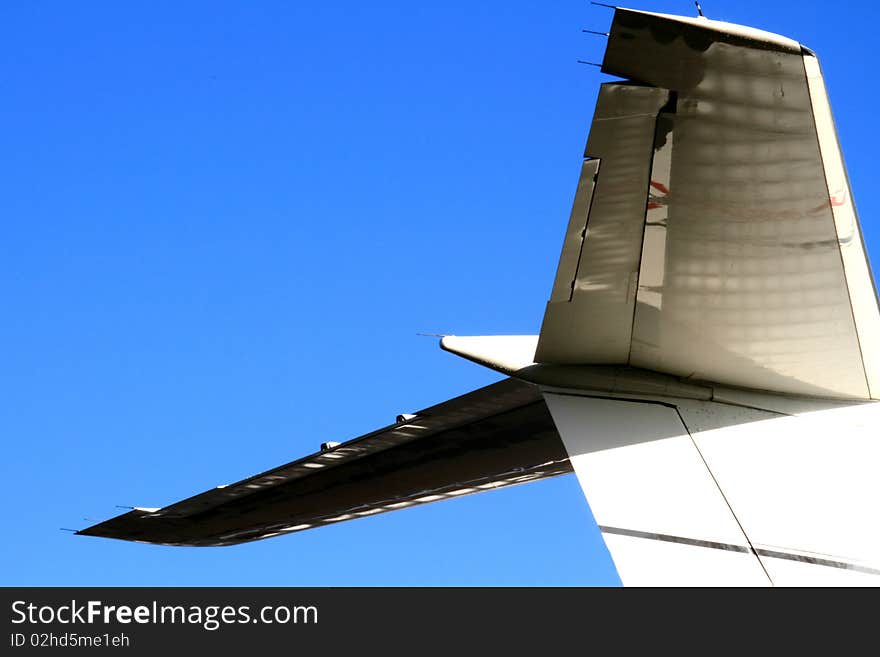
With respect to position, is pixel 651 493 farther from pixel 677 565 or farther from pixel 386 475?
pixel 386 475

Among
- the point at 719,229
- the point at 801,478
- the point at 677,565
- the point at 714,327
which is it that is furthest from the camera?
the point at 801,478

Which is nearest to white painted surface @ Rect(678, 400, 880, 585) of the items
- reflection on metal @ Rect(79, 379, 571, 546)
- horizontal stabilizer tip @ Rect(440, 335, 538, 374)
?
horizontal stabilizer tip @ Rect(440, 335, 538, 374)

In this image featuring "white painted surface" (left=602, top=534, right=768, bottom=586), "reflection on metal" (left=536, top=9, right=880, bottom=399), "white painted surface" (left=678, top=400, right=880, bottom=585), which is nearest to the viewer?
"reflection on metal" (left=536, top=9, right=880, bottom=399)

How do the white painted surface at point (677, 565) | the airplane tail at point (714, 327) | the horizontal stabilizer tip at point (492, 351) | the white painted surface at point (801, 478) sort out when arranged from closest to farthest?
1. the airplane tail at point (714, 327)
2. the white painted surface at point (677, 565)
3. the white painted surface at point (801, 478)
4. the horizontal stabilizer tip at point (492, 351)

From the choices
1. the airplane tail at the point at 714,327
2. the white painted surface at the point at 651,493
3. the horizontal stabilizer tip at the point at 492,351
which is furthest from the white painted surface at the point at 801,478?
the horizontal stabilizer tip at the point at 492,351

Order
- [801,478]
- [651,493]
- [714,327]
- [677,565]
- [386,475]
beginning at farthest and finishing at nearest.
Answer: [386,475] < [801,478] < [651,493] < [714,327] < [677,565]

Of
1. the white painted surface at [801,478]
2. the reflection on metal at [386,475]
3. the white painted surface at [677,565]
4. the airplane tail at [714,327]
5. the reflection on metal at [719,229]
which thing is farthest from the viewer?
the reflection on metal at [386,475]

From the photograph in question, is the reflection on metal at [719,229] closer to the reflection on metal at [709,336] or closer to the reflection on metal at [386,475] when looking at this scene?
the reflection on metal at [709,336]

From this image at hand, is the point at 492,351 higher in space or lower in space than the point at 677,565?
higher

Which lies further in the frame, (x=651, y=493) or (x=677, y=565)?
(x=651, y=493)

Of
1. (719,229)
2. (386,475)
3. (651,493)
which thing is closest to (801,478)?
(651,493)

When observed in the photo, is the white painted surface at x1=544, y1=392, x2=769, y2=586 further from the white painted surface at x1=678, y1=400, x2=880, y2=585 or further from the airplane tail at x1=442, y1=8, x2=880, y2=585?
the white painted surface at x1=678, y1=400, x2=880, y2=585

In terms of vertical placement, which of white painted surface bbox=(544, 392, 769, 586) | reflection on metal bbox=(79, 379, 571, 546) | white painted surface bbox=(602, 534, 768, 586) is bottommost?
white painted surface bbox=(602, 534, 768, 586)
